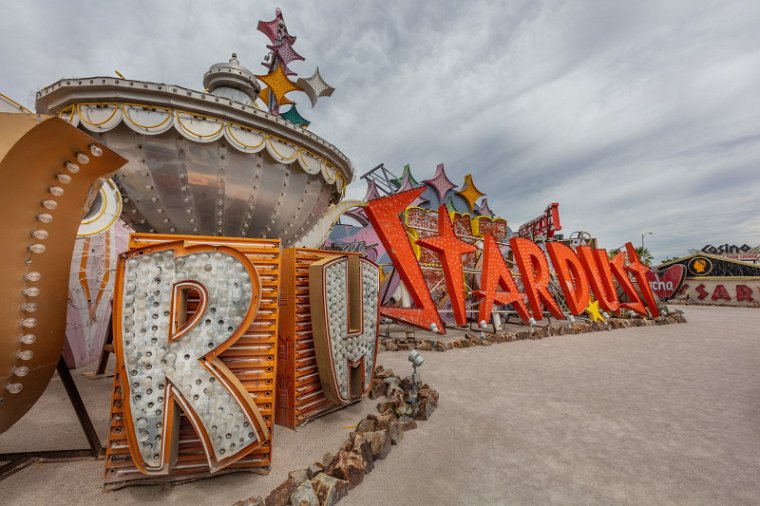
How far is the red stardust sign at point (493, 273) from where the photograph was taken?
30.4 ft

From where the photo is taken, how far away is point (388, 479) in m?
2.90

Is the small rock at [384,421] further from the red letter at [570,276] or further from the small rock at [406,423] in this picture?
→ the red letter at [570,276]

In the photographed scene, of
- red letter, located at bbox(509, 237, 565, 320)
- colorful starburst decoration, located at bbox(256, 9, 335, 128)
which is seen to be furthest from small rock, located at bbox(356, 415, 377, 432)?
red letter, located at bbox(509, 237, 565, 320)

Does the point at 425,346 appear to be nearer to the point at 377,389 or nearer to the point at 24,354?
the point at 377,389

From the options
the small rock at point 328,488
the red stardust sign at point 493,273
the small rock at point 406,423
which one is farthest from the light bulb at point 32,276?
the red stardust sign at point 493,273

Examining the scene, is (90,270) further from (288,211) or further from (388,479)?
(388,479)

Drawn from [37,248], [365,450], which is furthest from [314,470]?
[37,248]

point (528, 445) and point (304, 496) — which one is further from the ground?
point (304, 496)

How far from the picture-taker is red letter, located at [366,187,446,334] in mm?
9023

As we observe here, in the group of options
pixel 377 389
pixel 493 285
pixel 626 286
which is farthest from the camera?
pixel 626 286

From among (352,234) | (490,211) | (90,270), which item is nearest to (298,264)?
(90,270)

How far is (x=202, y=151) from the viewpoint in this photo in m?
2.79

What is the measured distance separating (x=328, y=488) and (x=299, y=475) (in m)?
0.31

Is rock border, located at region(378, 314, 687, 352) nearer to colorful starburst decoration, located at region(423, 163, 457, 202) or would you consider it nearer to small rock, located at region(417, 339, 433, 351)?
small rock, located at region(417, 339, 433, 351)
